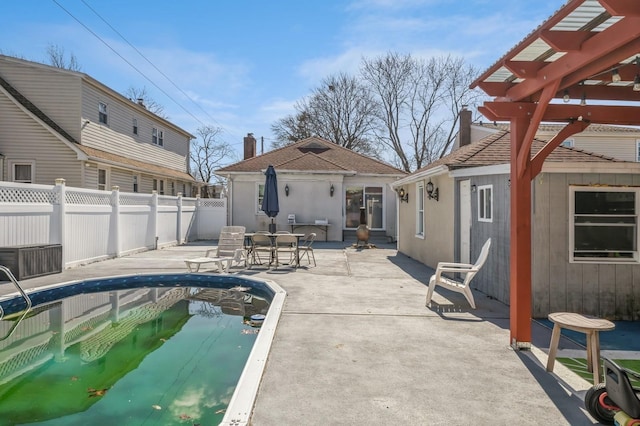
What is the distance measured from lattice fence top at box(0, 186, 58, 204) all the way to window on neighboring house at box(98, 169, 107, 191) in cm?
679

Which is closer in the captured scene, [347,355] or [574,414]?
[574,414]

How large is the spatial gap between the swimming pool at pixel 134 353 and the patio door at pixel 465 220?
12.8 ft

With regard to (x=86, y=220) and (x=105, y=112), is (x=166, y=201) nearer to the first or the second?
(x=86, y=220)

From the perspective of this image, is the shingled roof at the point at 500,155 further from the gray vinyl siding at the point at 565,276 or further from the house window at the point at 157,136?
the house window at the point at 157,136

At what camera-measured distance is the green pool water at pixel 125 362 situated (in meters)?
3.66

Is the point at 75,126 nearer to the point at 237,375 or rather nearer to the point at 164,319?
the point at 164,319

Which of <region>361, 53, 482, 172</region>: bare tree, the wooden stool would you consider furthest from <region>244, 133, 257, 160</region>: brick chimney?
the wooden stool

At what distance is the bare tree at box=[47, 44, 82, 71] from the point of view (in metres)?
28.9

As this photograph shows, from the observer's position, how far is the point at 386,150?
32.5 m

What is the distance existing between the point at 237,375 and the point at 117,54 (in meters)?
16.3

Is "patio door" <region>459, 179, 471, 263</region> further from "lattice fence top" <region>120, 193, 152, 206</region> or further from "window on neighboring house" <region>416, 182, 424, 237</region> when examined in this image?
"lattice fence top" <region>120, 193, 152, 206</region>

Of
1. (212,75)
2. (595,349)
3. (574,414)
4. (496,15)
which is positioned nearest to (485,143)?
(496,15)

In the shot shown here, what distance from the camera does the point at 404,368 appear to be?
3969 millimetres

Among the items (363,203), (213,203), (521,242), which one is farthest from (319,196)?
(521,242)
